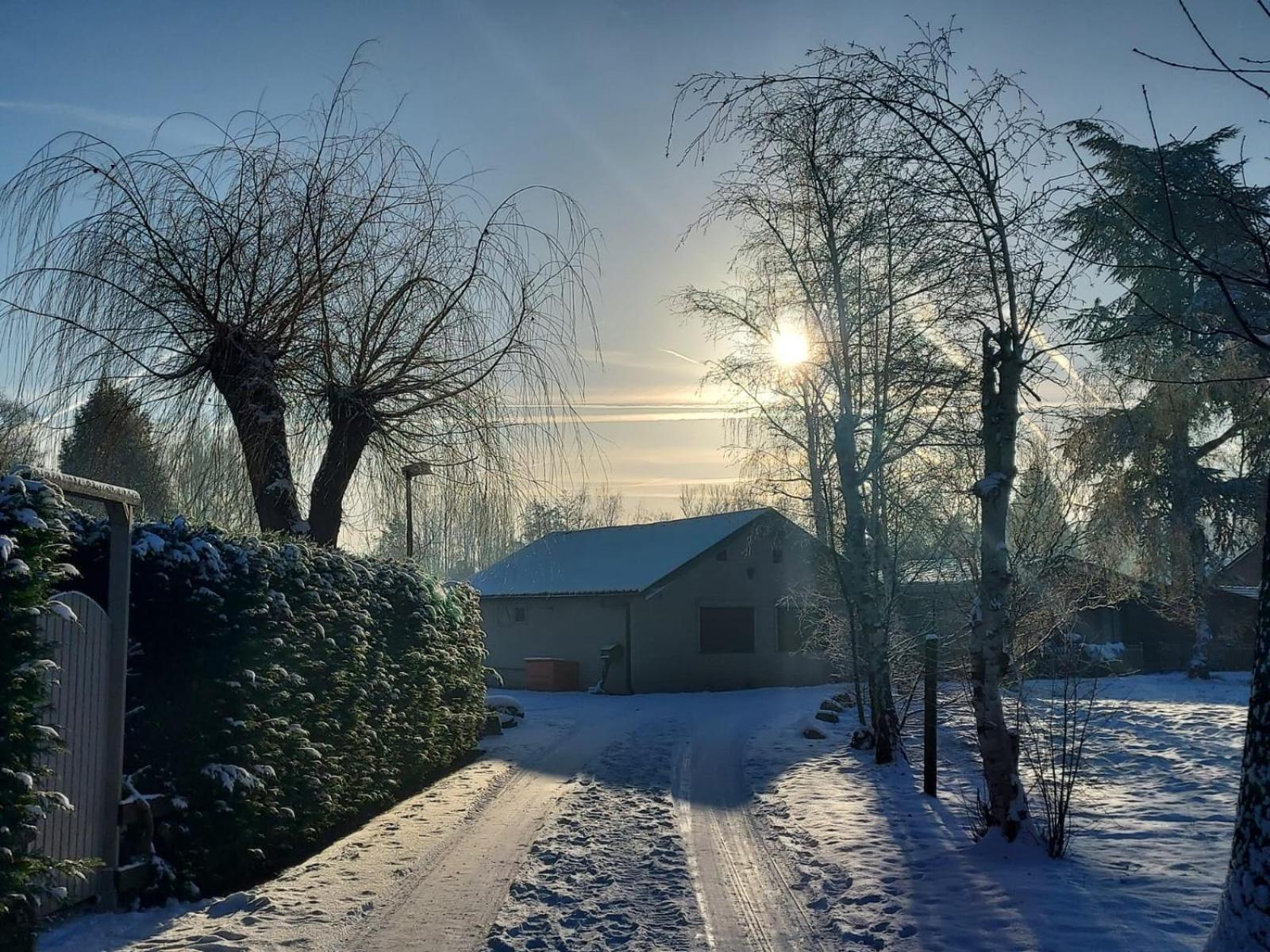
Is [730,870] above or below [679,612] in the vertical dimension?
below

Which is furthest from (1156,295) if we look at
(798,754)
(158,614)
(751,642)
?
(158,614)

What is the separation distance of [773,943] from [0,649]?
4134 mm

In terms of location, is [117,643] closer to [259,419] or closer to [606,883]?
[259,419]

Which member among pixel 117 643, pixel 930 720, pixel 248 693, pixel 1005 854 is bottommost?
pixel 1005 854

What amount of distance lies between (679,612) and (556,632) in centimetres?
369

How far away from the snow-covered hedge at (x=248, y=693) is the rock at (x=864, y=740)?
691 cm

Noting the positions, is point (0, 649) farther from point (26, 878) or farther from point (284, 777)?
point (284, 777)

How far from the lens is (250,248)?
24.7ft

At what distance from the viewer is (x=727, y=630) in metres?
26.0

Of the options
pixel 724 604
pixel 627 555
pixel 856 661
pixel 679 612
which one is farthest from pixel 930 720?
pixel 627 555

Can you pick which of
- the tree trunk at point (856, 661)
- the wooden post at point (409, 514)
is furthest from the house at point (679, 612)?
the wooden post at point (409, 514)

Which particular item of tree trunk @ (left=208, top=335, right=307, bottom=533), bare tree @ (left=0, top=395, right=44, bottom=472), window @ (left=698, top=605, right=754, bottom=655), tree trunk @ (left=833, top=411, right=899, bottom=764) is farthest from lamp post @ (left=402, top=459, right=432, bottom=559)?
window @ (left=698, top=605, right=754, bottom=655)

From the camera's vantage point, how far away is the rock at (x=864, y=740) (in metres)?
13.2

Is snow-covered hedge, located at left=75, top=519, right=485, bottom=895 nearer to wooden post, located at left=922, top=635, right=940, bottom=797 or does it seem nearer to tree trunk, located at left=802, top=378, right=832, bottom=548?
wooden post, located at left=922, top=635, right=940, bottom=797
